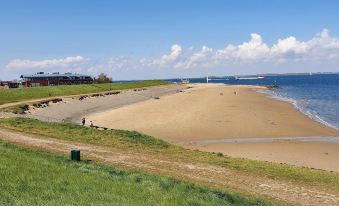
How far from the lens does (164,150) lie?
30.8 metres

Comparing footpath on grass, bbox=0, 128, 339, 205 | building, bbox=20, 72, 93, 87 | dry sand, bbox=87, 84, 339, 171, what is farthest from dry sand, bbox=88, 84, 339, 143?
building, bbox=20, 72, 93, 87

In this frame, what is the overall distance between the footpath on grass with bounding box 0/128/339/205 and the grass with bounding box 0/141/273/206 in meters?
2.40

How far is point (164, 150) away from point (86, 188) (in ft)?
51.9

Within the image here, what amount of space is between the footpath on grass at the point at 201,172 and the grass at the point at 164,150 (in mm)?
1007

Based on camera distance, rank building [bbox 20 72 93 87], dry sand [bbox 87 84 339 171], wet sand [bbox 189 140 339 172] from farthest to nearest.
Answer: building [bbox 20 72 93 87] < dry sand [bbox 87 84 339 171] < wet sand [bbox 189 140 339 172]

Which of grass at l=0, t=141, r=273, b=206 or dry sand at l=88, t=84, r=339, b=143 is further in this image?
dry sand at l=88, t=84, r=339, b=143

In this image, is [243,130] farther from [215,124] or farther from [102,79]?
[102,79]

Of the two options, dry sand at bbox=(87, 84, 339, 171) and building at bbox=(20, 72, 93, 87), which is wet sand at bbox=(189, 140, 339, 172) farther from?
building at bbox=(20, 72, 93, 87)

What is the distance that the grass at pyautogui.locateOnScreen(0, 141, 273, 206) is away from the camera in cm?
1345

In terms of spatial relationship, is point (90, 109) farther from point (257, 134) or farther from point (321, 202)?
point (321, 202)

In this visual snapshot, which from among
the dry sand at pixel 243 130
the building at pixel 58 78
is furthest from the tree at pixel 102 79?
the dry sand at pixel 243 130

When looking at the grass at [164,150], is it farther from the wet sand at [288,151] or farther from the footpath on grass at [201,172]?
the wet sand at [288,151]

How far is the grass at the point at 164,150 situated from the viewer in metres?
24.0

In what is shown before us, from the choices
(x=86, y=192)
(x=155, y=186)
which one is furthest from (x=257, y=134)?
(x=86, y=192)
